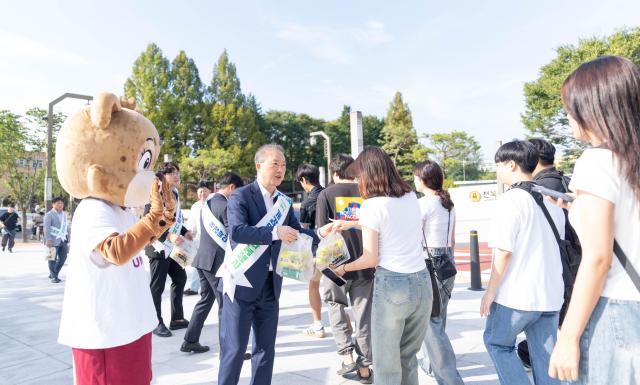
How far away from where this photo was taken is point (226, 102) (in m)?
42.9

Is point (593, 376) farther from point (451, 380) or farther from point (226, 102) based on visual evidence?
point (226, 102)

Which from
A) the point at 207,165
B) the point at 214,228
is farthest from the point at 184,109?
the point at 214,228

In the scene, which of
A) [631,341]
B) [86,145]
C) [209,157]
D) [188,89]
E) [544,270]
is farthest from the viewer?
[188,89]

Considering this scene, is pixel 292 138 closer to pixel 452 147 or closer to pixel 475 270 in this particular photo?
pixel 452 147

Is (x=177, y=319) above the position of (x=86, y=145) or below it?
below

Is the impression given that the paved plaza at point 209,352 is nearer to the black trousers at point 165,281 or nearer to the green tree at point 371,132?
the black trousers at point 165,281

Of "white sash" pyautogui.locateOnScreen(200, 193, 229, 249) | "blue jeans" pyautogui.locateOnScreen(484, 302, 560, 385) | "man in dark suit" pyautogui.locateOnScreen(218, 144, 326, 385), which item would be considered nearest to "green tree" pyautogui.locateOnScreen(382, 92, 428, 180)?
"white sash" pyautogui.locateOnScreen(200, 193, 229, 249)

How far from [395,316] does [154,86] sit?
131 ft

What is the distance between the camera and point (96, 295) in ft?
6.46

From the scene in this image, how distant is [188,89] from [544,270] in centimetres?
4120

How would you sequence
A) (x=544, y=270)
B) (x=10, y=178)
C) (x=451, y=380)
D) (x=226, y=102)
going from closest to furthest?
(x=544, y=270) → (x=451, y=380) → (x=10, y=178) → (x=226, y=102)

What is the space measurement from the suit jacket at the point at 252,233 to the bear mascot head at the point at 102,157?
2.41ft

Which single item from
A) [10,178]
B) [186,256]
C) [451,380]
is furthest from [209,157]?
[451,380]

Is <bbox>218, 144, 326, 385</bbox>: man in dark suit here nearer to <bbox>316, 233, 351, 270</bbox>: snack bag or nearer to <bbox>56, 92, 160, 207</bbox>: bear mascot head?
<bbox>316, 233, 351, 270</bbox>: snack bag
